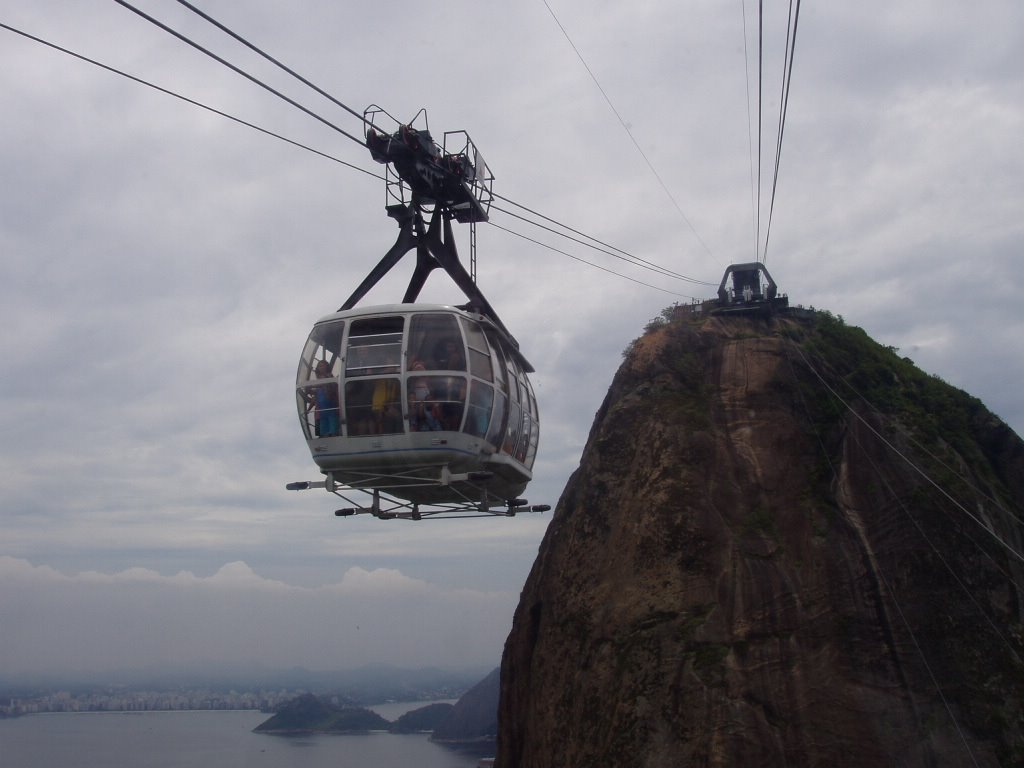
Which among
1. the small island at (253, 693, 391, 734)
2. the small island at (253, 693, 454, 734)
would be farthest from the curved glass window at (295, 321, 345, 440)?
the small island at (253, 693, 391, 734)

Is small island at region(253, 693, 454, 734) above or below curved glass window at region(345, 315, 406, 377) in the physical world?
below

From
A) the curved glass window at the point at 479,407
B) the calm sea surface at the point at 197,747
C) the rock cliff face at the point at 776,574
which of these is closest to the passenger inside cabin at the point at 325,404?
the curved glass window at the point at 479,407

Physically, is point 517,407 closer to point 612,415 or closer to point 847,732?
point 847,732

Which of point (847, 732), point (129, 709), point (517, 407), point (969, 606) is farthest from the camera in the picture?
point (129, 709)

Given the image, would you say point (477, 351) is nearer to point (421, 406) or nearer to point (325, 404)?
point (421, 406)

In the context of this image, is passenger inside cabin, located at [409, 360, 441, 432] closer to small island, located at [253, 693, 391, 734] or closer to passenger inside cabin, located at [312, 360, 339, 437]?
passenger inside cabin, located at [312, 360, 339, 437]

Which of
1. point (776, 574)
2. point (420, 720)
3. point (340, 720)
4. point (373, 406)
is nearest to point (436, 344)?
point (373, 406)

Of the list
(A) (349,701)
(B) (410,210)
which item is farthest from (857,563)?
(A) (349,701)
